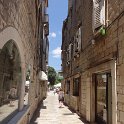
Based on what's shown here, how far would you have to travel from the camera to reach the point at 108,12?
25.8 feet

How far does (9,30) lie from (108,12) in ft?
14.2

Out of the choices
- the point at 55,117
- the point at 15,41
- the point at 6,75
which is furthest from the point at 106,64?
the point at 55,117

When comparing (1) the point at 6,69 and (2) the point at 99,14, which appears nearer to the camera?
(1) the point at 6,69

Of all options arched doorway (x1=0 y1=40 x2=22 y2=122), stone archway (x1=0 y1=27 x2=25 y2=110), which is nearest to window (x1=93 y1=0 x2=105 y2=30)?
stone archway (x1=0 y1=27 x2=25 y2=110)

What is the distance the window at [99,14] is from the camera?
831 centimetres

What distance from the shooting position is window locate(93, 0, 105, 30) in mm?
8305

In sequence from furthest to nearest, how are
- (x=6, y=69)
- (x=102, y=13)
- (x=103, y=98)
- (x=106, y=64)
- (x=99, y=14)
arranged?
1. (x=103, y=98)
2. (x=99, y=14)
3. (x=102, y=13)
4. (x=106, y=64)
5. (x=6, y=69)

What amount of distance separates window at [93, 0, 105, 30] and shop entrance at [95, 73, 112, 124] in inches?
71.0

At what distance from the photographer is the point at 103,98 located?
920 cm

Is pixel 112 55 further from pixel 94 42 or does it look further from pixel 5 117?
pixel 5 117

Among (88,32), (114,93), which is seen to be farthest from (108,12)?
→ (88,32)

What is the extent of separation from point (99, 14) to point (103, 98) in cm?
310

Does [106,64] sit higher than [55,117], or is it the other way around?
[106,64]

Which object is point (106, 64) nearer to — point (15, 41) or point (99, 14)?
point (99, 14)
